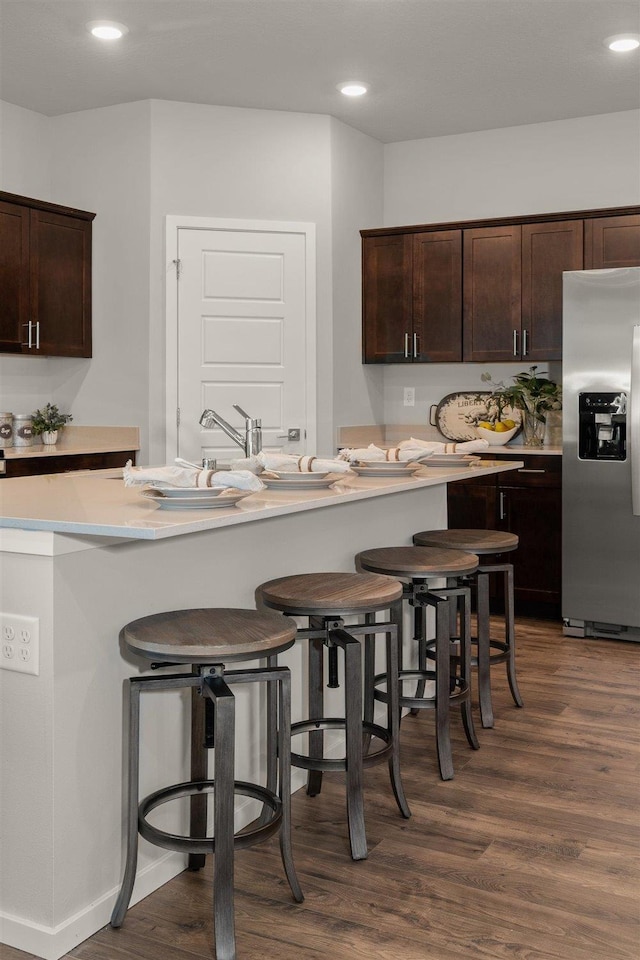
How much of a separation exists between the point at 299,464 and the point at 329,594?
495 millimetres

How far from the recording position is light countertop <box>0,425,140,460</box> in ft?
16.6

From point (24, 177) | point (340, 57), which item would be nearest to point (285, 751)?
point (340, 57)

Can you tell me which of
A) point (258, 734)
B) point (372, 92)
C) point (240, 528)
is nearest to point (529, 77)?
point (372, 92)

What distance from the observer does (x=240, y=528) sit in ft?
8.56

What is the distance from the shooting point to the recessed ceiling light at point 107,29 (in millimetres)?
4031

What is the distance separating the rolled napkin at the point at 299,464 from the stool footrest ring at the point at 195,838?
960mm

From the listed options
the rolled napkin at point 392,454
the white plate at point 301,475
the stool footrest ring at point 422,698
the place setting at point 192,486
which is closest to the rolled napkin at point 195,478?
the place setting at point 192,486

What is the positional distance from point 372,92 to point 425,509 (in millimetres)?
2477

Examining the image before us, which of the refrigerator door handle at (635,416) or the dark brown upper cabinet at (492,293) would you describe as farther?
the dark brown upper cabinet at (492,293)

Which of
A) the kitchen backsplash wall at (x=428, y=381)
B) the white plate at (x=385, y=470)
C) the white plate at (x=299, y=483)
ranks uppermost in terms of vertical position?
the kitchen backsplash wall at (x=428, y=381)

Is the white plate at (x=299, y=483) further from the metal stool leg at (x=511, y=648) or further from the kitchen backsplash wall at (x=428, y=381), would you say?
the kitchen backsplash wall at (x=428, y=381)

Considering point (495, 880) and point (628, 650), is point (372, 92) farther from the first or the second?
point (495, 880)

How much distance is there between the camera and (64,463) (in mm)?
4938

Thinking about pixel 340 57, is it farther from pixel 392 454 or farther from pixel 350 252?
pixel 392 454
